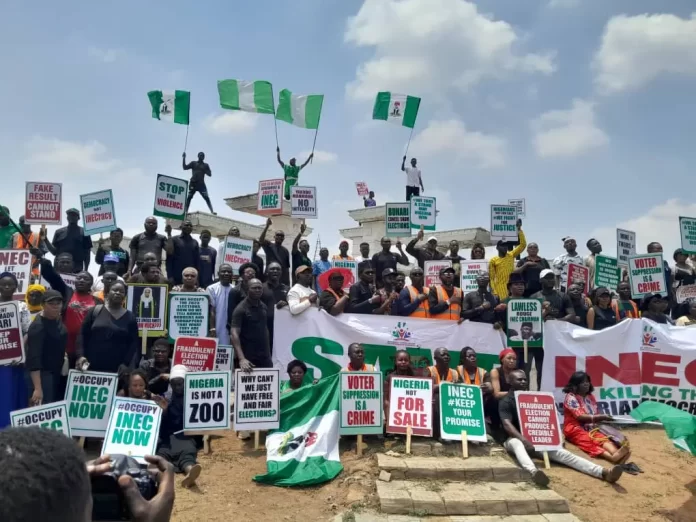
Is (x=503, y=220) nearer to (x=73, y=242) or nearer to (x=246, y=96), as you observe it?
(x=246, y=96)

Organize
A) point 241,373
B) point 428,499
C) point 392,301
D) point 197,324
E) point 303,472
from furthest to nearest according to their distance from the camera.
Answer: point 392,301, point 197,324, point 241,373, point 303,472, point 428,499

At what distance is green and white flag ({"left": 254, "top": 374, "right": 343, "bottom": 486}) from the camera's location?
6980 mm

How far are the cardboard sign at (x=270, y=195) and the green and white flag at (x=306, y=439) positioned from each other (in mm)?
5806

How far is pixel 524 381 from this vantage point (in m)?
8.27

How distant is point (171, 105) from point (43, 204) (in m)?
4.76

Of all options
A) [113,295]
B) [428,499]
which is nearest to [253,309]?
[113,295]

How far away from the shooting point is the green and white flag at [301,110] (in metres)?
15.5

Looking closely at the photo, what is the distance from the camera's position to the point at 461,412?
7.80m

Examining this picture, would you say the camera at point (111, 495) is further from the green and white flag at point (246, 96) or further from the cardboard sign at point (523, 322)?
the green and white flag at point (246, 96)

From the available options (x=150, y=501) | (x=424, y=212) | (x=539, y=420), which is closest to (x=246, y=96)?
(x=424, y=212)

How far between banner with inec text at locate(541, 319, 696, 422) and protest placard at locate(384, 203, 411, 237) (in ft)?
13.8

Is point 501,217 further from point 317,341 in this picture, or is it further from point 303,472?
point 303,472

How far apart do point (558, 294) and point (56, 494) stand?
9.63 metres

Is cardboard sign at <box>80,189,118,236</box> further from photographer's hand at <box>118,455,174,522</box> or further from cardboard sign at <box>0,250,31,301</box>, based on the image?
photographer's hand at <box>118,455,174,522</box>
